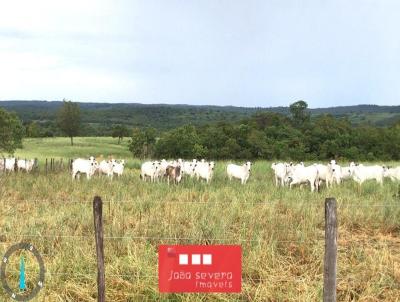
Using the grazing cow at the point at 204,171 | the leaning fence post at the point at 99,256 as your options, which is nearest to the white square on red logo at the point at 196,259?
the leaning fence post at the point at 99,256

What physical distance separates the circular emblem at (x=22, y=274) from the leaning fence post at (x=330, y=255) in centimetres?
407

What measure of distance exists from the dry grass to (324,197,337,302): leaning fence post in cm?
124

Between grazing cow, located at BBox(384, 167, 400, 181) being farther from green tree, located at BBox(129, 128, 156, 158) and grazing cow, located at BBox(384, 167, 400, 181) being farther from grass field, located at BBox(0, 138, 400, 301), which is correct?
green tree, located at BBox(129, 128, 156, 158)

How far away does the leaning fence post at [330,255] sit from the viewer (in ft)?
20.7

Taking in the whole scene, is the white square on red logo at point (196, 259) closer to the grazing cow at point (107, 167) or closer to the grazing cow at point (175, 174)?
the grazing cow at point (175, 174)

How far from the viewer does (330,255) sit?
6.36 m

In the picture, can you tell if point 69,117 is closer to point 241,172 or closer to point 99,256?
point 241,172

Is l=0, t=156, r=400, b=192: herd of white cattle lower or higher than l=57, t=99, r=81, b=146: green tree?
lower

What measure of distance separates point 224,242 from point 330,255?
3936 mm

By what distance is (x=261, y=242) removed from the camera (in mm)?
9961

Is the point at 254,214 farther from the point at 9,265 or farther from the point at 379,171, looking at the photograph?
the point at 379,171

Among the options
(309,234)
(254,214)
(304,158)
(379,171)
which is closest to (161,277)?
Answer: (309,234)

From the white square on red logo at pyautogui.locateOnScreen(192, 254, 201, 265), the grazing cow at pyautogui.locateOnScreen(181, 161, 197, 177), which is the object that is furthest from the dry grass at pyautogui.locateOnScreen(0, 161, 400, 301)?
the grazing cow at pyautogui.locateOnScreen(181, 161, 197, 177)

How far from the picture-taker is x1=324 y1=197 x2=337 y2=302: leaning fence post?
20.7 ft
